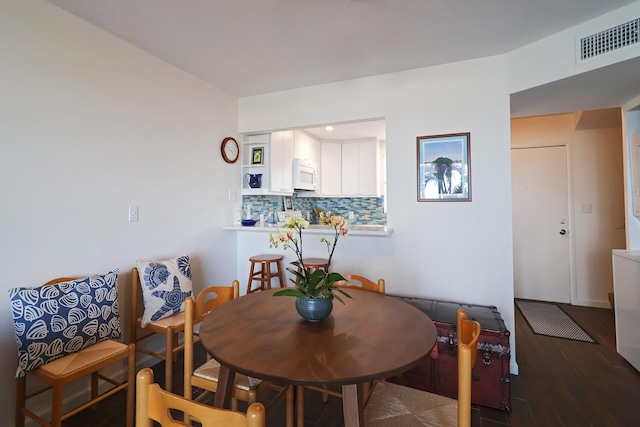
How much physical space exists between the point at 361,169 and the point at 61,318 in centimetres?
399

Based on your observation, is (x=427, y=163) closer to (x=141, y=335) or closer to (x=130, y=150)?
(x=130, y=150)

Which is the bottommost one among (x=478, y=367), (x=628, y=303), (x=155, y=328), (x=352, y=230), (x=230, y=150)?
(x=478, y=367)

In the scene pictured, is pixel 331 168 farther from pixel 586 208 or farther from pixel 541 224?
pixel 586 208

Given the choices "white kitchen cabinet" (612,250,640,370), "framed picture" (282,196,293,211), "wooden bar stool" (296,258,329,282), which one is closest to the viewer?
"white kitchen cabinet" (612,250,640,370)

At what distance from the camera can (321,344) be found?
3.51ft

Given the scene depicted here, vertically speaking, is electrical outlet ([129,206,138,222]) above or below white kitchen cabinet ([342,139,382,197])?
below

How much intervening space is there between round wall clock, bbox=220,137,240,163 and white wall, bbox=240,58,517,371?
1.19m

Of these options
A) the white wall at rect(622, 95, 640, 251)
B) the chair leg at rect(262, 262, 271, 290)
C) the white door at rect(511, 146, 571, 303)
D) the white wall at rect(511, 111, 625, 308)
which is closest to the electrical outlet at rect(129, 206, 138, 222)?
the chair leg at rect(262, 262, 271, 290)

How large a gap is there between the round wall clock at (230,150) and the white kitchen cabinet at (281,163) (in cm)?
39

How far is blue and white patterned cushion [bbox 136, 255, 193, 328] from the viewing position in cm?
205

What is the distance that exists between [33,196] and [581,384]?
378 cm

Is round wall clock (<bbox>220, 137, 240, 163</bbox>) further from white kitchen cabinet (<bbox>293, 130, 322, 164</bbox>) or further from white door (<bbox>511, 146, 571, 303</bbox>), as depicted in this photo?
white door (<bbox>511, 146, 571, 303</bbox>)

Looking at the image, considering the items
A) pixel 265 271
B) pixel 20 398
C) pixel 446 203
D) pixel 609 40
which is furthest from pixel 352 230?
pixel 20 398

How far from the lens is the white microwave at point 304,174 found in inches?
157
